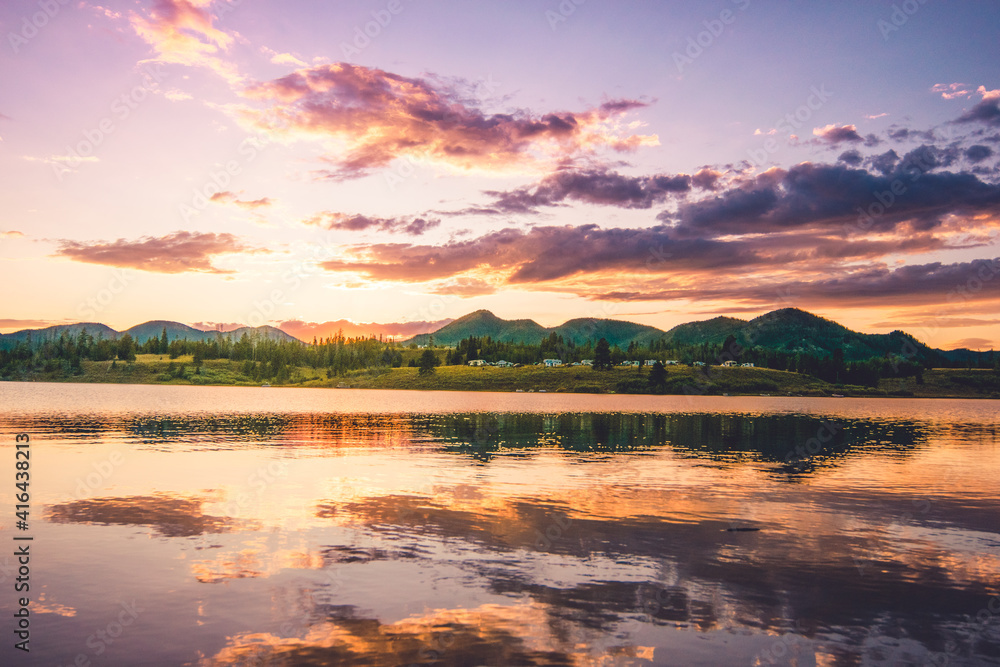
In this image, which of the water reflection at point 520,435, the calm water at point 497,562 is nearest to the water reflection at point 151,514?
the calm water at point 497,562

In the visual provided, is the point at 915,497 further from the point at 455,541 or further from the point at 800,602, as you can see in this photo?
the point at 455,541

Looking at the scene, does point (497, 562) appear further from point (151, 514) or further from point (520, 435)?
point (520, 435)

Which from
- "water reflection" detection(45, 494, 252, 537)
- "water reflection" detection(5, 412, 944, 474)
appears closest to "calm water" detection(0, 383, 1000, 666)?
"water reflection" detection(45, 494, 252, 537)

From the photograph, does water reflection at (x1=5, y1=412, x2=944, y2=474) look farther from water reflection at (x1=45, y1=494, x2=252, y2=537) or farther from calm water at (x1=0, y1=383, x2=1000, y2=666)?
water reflection at (x1=45, y1=494, x2=252, y2=537)

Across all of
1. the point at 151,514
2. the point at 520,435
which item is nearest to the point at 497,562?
the point at 151,514

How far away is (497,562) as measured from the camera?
25.3 meters

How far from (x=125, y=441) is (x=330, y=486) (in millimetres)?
37195

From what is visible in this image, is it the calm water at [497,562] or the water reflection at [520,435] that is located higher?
the calm water at [497,562]

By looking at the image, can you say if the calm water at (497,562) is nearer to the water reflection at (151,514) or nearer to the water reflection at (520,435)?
the water reflection at (151,514)

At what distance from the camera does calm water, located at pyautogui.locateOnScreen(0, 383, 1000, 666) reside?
17.4 m

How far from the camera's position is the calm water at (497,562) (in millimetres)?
17375

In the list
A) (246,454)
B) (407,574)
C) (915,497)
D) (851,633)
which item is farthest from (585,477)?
(246,454)

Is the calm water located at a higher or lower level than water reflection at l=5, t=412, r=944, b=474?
higher

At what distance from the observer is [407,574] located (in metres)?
23.4
